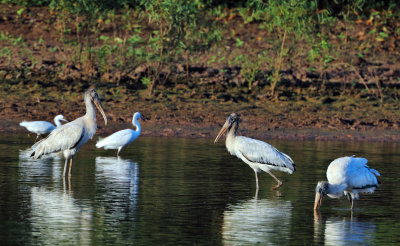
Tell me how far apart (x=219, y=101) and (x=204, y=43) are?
80.3 inches

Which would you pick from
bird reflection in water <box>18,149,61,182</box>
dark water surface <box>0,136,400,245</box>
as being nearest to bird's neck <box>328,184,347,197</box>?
dark water surface <box>0,136,400,245</box>

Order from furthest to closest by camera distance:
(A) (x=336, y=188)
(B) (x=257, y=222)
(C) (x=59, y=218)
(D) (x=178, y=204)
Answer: (A) (x=336, y=188) < (D) (x=178, y=204) < (B) (x=257, y=222) < (C) (x=59, y=218)

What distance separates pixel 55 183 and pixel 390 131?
10.1m

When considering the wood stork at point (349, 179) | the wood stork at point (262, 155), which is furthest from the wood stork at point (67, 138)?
the wood stork at point (349, 179)

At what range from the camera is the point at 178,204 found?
11391mm

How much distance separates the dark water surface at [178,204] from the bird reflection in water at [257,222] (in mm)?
11

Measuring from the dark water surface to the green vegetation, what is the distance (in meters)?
6.61

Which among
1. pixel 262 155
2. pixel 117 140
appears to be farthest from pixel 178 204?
pixel 117 140

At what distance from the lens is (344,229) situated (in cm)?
1014

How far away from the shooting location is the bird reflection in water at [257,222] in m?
9.41

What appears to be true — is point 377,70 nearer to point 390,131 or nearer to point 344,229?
point 390,131

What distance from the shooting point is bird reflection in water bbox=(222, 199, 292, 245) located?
9406 millimetres

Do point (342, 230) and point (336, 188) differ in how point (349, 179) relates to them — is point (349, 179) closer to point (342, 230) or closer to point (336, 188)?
point (336, 188)

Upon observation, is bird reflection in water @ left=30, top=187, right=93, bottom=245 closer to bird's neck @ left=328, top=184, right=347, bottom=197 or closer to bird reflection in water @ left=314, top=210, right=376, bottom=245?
bird reflection in water @ left=314, top=210, right=376, bottom=245
